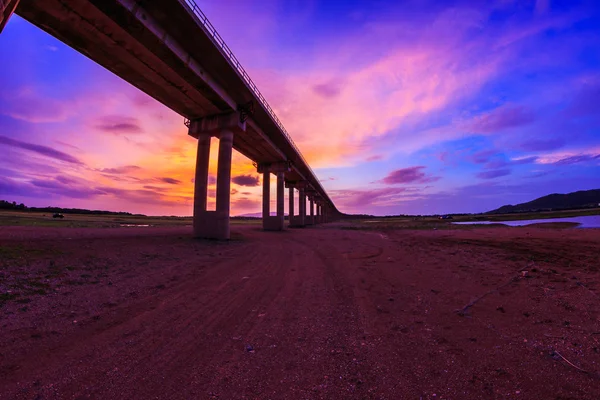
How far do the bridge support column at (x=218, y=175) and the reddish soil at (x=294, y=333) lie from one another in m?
12.7

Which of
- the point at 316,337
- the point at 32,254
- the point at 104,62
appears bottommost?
the point at 316,337

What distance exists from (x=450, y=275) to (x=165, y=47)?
786 inches

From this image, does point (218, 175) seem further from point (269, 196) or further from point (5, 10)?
point (269, 196)

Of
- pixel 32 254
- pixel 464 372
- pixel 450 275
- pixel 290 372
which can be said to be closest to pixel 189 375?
pixel 290 372

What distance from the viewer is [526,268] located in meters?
10.2

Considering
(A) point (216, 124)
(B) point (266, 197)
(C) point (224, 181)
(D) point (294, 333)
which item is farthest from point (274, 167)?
(D) point (294, 333)

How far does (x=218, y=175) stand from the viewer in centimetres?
2427

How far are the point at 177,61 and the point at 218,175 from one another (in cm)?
996

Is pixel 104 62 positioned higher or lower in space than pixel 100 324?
higher

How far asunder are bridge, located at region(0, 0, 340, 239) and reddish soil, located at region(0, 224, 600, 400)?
656 centimetres

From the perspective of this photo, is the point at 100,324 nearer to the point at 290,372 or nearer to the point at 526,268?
the point at 290,372

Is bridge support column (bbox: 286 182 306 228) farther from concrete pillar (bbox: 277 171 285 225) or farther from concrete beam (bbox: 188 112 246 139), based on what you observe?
concrete beam (bbox: 188 112 246 139)

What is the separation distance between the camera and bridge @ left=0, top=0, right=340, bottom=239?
1337cm

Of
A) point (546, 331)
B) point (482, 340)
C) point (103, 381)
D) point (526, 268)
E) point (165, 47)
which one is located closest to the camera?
point (103, 381)
